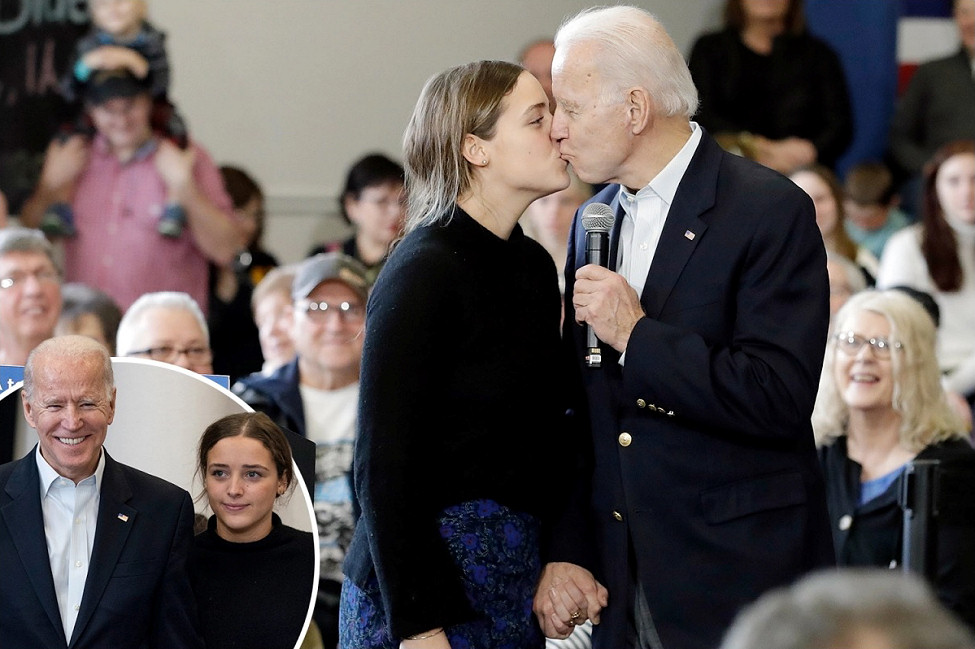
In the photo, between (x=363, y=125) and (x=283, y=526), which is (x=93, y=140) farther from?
(x=283, y=526)

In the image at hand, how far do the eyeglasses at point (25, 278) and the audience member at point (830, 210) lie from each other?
3.00 m

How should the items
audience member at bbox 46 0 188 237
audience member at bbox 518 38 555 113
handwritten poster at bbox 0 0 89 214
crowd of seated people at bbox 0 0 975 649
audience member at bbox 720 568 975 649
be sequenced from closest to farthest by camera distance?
audience member at bbox 720 568 975 649 → crowd of seated people at bbox 0 0 975 649 → audience member at bbox 46 0 188 237 → handwritten poster at bbox 0 0 89 214 → audience member at bbox 518 38 555 113

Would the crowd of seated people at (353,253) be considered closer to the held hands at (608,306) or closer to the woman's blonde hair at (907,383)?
the woman's blonde hair at (907,383)

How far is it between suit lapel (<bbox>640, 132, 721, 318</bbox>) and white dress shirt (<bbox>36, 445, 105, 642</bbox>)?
3.40ft

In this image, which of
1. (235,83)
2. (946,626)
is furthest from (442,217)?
(235,83)

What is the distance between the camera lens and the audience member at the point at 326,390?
3.82m

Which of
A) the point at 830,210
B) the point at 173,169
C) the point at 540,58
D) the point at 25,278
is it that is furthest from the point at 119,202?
the point at 830,210

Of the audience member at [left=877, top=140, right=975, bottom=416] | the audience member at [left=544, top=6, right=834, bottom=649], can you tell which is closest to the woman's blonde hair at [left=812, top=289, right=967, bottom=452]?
the audience member at [left=877, top=140, right=975, bottom=416]

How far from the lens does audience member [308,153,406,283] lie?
17.7 feet

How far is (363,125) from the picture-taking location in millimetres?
6797

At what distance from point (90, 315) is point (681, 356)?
2567 mm

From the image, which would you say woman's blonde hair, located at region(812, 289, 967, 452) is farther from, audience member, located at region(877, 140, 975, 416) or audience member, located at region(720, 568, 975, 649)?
audience member, located at region(720, 568, 975, 649)

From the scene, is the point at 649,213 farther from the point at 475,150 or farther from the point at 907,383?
the point at 907,383

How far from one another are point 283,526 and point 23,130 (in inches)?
129
